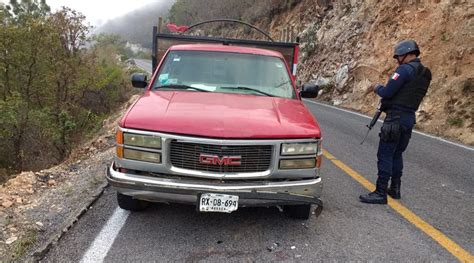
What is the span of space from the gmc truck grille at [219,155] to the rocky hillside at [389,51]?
7388 mm

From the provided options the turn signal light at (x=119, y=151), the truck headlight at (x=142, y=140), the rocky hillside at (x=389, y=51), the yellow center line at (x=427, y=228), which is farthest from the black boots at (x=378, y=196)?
the rocky hillside at (x=389, y=51)

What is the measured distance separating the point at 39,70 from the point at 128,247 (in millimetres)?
19579

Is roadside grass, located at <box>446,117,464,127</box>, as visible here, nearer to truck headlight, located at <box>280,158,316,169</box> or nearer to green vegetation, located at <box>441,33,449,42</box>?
green vegetation, located at <box>441,33,449,42</box>

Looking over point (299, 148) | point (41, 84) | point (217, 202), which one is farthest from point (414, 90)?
point (41, 84)

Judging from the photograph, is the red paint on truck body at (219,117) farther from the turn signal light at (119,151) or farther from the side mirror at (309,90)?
the side mirror at (309,90)

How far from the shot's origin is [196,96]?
13.9 ft

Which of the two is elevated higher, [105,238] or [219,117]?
[219,117]

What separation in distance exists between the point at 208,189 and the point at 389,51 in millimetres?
14190

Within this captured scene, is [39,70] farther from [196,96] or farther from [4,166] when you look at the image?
[196,96]

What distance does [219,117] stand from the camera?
360cm

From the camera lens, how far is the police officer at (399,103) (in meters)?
4.55

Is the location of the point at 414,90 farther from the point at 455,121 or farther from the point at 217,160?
the point at 455,121

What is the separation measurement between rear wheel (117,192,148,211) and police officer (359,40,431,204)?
2.49 m

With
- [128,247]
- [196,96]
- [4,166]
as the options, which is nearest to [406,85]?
[196,96]
